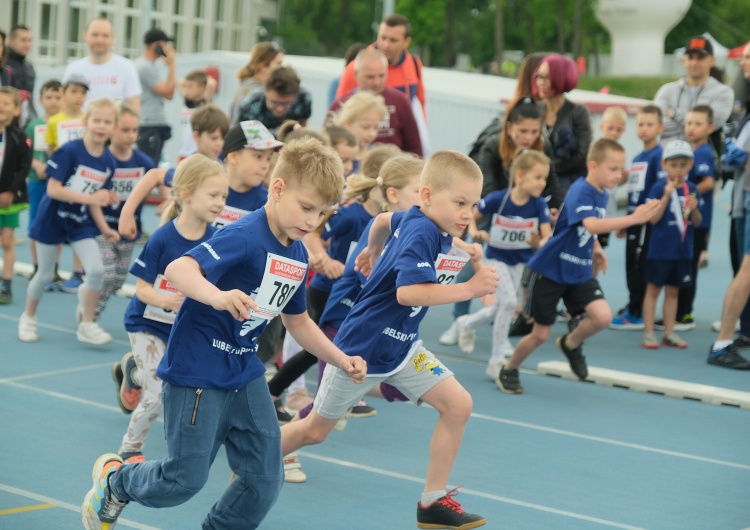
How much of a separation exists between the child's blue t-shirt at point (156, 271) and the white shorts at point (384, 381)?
120 cm

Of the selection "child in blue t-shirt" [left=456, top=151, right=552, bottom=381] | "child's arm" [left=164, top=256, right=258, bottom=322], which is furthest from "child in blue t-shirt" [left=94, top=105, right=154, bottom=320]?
"child's arm" [left=164, top=256, right=258, bottom=322]

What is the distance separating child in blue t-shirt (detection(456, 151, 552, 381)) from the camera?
8805 mm

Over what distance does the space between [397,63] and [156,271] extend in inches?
192

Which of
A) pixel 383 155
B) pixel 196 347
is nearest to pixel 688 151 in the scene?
pixel 383 155

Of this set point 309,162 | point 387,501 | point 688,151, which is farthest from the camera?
point 688,151

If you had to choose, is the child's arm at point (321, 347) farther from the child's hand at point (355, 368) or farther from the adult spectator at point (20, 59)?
the adult spectator at point (20, 59)

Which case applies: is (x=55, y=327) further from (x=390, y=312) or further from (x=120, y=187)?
(x=390, y=312)

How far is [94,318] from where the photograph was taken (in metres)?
9.12

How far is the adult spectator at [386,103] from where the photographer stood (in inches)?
373

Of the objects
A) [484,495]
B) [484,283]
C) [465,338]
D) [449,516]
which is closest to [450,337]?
[465,338]

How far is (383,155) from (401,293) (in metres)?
2.03

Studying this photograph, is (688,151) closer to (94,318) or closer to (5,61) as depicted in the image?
(94,318)

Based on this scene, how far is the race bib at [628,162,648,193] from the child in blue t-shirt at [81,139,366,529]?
22.3 feet

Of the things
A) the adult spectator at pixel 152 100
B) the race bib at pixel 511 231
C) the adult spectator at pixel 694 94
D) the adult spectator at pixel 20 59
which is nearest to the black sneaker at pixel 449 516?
the race bib at pixel 511 231
